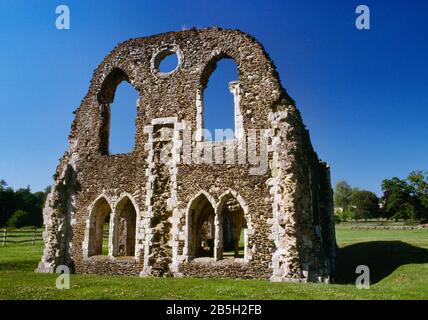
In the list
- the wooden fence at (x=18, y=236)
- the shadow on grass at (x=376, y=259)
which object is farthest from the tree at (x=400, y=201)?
the wooden fence at (x=18, y=236)

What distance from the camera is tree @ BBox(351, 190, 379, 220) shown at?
85.3 meters

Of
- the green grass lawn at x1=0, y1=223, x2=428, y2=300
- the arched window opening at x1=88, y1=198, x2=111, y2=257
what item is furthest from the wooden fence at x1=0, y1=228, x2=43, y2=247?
the green grass lawn at x1=0, y1=223, x2=428, y2=300

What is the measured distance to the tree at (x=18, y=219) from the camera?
48.6m

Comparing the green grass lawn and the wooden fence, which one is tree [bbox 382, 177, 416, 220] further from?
the wooden fence

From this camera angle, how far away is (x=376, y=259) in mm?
17562

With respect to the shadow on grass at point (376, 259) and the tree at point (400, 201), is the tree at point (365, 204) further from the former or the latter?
the shadow on grass at point (376, 259)

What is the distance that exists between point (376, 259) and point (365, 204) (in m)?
74.2

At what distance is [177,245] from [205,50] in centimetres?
759

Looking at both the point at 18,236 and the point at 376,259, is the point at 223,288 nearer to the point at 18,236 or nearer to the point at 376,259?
the point at 376,259

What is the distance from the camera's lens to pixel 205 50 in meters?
14.9

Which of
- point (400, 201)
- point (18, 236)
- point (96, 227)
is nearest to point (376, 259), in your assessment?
point (96, 227)

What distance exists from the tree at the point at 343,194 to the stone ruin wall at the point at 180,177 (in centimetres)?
8260
